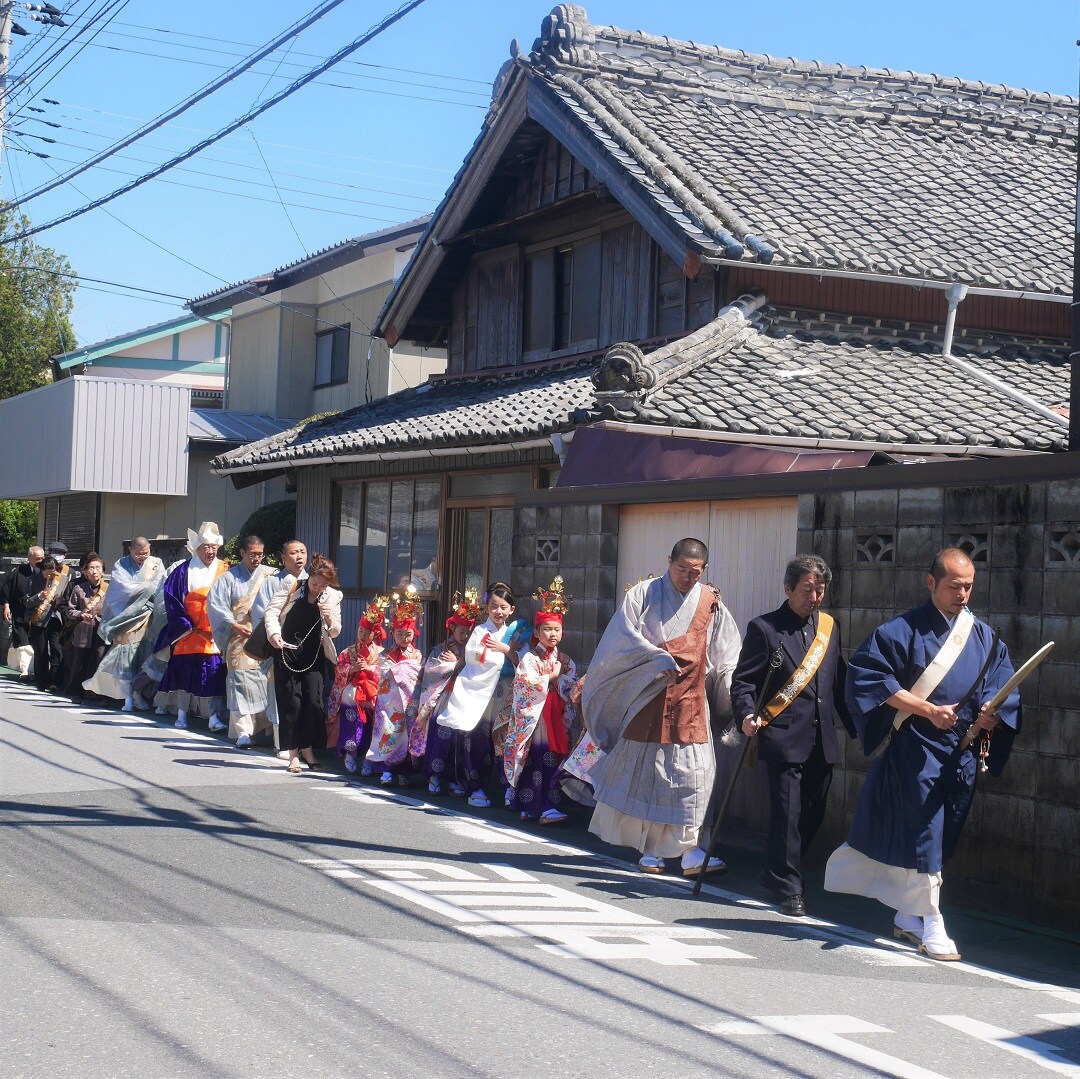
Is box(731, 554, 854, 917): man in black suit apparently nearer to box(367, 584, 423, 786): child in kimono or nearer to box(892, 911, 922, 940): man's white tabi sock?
box(892, 911, 922, 940): man's white tabi sock

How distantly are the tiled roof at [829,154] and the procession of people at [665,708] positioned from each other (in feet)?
16.6

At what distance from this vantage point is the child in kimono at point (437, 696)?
11.2 m

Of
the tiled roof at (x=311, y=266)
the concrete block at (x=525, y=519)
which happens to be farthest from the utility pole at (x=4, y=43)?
the concrete block at (x=525, y=519)

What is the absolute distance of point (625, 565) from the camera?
1073 centimetres

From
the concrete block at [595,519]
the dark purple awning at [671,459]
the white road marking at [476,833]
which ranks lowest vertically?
the white road marking at [476,833]

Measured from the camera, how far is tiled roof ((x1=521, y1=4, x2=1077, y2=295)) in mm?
14984

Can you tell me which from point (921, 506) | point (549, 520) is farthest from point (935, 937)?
A: point (549, 520)

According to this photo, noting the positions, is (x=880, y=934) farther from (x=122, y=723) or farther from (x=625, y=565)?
(x=122, y=723)

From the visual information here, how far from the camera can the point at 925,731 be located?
22.7ft

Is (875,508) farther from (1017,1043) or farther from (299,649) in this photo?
(299,649)

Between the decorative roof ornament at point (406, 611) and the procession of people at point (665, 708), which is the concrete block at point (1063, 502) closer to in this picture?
the procession of people at point (665, 708)

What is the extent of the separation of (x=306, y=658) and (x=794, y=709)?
215 inches

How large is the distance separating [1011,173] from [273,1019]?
15.8 m

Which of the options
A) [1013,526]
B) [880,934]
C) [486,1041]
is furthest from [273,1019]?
[1013,526]
